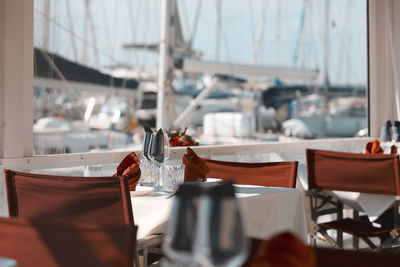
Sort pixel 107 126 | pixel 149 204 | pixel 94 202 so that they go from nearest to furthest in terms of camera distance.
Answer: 1. pixel 94 202
2. pixel 149 204
3. pixel 107 126

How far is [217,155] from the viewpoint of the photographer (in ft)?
13.1

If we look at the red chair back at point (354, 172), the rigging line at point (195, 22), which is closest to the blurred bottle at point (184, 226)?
the red chair back at point (354, 172)

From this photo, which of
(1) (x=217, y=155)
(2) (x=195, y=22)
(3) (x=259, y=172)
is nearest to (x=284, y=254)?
(3) (x=259, y=172)

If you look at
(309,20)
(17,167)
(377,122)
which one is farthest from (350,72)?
(17,167)

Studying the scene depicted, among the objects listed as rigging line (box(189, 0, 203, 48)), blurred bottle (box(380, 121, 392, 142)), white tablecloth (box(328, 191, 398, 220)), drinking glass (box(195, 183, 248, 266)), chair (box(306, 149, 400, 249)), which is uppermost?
rigging line (box(189, 0, 203, 48))

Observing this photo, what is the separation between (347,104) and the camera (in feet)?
81.3

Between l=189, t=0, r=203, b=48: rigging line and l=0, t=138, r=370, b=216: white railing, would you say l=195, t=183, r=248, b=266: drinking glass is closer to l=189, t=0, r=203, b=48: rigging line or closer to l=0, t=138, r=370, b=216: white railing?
l=0, t=138, r=370, b=216: white railing

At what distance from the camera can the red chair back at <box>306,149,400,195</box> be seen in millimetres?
3008

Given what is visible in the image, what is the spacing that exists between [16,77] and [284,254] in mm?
2493

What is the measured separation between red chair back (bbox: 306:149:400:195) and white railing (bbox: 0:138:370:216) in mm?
632

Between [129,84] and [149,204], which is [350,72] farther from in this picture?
[149,204]

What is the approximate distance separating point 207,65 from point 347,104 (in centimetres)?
1726

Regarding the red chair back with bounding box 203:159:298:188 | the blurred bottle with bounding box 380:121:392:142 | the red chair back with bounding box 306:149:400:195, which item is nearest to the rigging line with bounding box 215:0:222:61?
the blurred bottle with bounding box 380:121:392:142

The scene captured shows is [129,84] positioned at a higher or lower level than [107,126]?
higher
